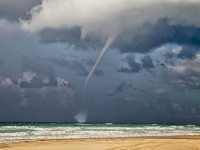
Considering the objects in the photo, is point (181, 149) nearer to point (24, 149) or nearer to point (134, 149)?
point (134, 149)

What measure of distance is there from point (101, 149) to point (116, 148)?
3.44ft

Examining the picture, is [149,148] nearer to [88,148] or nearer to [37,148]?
[88,148]

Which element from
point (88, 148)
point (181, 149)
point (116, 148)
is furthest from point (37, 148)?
point (181, 149)

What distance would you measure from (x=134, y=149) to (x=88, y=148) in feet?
9.42

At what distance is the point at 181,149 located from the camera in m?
24.2

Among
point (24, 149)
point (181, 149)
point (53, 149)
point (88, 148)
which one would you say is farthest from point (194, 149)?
point (24, 149)

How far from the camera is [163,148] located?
975 inches

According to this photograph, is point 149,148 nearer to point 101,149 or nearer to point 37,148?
point 101,149

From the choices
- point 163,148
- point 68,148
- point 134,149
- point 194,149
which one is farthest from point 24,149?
point 194,149

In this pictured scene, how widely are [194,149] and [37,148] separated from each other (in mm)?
10176

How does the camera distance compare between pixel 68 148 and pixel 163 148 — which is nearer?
pixel 68 148

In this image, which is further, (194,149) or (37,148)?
(194,149)

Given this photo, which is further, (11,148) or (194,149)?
(194,149)

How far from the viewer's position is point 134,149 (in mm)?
23500
